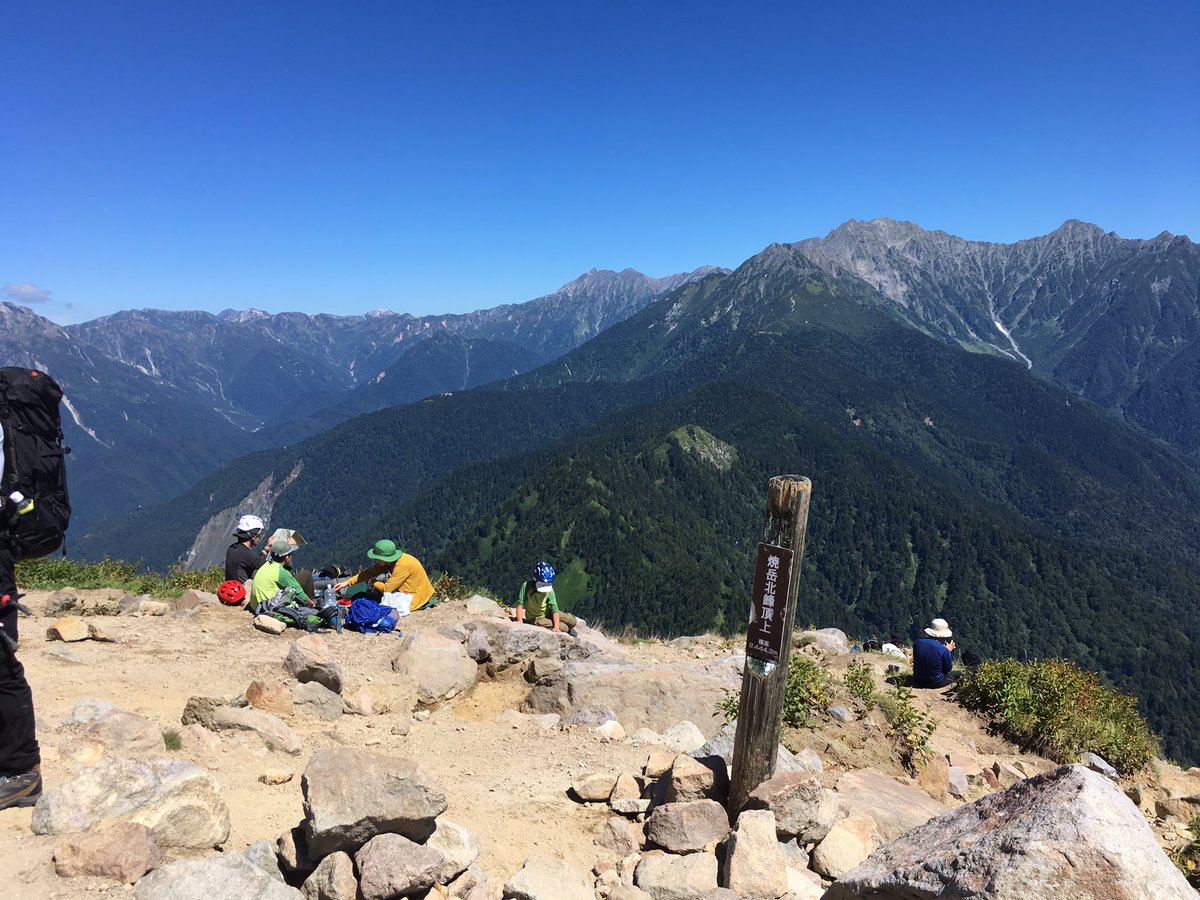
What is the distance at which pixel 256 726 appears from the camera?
751cm

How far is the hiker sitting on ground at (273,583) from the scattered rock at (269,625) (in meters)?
0.63

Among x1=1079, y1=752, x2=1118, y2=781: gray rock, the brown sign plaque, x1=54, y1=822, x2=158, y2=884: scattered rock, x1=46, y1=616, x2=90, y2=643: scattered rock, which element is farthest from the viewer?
x1=1079, y1=752, x2=1118, y2=781: gray rock

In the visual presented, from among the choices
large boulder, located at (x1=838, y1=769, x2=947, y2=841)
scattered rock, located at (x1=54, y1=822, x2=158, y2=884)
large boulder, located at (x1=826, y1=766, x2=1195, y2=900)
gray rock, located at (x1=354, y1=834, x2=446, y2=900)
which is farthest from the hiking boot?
large boulder, located at (x1=838, y1=769, x2=947, y2=841)

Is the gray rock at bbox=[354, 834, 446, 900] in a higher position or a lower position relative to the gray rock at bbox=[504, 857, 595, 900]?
higher

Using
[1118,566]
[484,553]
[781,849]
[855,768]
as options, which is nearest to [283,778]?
[781,849]

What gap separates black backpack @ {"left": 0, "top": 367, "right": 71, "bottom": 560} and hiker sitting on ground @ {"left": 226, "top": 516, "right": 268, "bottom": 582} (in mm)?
8216

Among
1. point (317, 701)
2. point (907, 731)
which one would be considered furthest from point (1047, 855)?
point (317, 701)

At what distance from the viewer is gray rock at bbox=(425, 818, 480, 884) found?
16.4 feet

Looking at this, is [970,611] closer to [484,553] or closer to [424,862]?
[484,553]

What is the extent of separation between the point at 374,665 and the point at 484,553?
501 feet

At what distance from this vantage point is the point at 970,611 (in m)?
164

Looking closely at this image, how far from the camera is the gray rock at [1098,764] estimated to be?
10.3 meters

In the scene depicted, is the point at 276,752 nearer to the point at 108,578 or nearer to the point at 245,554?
the point at 245,554

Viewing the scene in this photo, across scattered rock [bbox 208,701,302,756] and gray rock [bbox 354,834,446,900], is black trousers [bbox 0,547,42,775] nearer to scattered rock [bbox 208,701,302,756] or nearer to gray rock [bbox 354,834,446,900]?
scattered rock [bbox 208,701,302,756]
